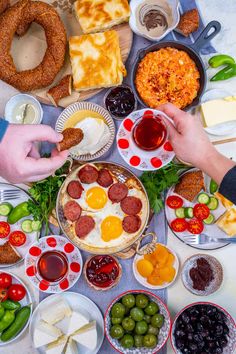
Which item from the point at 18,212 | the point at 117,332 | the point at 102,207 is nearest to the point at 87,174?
the point at 102,207

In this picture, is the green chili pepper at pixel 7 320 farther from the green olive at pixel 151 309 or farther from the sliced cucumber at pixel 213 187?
the sliced cucumber at pixel 213 187

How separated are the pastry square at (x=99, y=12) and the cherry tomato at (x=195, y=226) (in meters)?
1.21

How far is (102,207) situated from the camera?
3.00 m

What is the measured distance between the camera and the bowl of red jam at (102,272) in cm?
Answer: 301

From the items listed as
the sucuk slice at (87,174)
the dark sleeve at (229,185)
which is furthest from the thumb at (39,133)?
the dark sleeve at (229,185)

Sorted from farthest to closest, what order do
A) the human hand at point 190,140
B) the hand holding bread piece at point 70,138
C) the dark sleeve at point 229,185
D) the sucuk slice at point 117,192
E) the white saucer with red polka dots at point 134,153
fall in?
1. the sucuk slice at point 117,192
2. the white saucer with red polka dots at point 134,153
3. the hand holding bread piece at point 70,138
4. the human hand at point 190,140
5. the dark sleeve at point 229,185

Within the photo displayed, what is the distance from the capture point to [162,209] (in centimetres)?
304

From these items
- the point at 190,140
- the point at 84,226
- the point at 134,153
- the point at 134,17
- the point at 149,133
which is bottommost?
the point at 84,226

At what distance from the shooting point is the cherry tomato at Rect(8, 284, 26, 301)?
307 centimetres

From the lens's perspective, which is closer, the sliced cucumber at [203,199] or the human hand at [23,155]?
the human hand at [23,155]

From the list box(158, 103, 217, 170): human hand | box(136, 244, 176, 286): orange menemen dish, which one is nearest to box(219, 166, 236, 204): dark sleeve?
box(158, 103, 217, 170): human hand

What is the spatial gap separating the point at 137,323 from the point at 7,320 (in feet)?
2.42

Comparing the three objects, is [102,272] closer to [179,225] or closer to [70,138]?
[179,225]

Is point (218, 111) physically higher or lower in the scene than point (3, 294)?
higher
